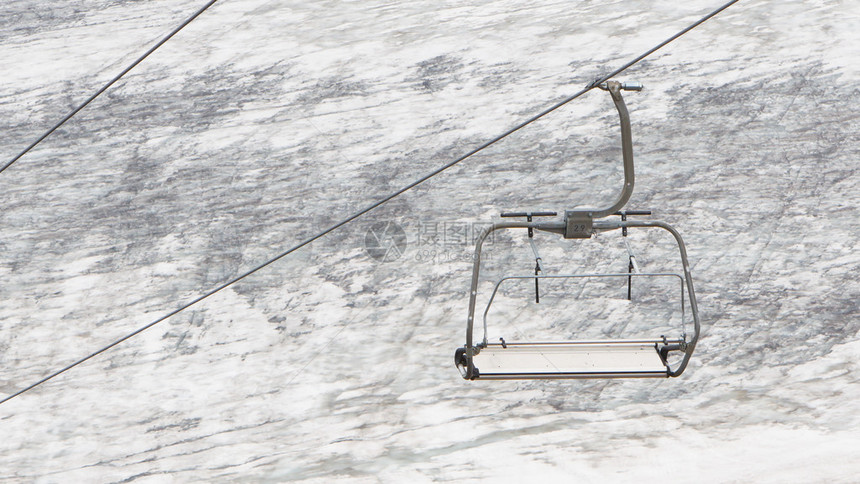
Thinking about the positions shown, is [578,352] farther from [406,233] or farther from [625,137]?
[406,233]

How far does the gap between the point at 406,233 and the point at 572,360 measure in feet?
10.3

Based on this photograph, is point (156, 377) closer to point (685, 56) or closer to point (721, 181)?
point (721, 181)

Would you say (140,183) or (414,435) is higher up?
(140,183)

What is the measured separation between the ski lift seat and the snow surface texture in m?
1.23

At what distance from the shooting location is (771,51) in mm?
8008

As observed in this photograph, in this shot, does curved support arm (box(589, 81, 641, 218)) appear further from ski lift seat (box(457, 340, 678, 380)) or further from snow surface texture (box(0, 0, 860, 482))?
snow surface texture (box(0, 0, 860, 482))

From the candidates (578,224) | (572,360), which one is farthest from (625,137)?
(572,360)

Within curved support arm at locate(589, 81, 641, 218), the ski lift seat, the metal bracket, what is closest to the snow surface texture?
the ski lift seat

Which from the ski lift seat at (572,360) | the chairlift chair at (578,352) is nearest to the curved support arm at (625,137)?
the chairlift chair at (578,352)

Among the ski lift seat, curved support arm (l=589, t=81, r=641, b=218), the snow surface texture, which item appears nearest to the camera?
curved support arm (l=589, t=81, r=641, b=218)

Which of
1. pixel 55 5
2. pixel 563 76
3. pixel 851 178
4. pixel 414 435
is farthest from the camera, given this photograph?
pixel 55 5

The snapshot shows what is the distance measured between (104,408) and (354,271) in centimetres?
169

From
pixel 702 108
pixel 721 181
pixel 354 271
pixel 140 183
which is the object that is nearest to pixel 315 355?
pixel 354 271

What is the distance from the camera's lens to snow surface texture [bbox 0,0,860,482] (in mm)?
4582
